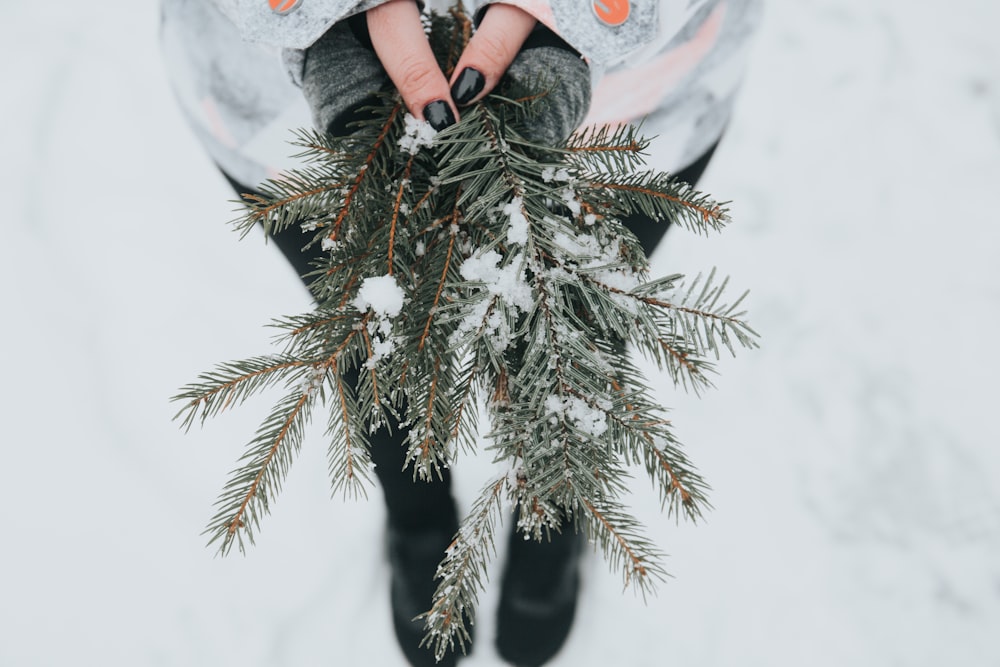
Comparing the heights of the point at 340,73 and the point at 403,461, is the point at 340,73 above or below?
above

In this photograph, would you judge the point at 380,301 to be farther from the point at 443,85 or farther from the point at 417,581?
the point at 417,581

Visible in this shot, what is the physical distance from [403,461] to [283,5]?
786 mm

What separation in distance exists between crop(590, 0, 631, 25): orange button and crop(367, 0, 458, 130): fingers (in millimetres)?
161

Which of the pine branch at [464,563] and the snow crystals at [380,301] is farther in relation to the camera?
the pine branch at [464,563]

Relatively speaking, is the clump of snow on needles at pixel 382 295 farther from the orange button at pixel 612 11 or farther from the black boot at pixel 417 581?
the black boot at pixel 417 581

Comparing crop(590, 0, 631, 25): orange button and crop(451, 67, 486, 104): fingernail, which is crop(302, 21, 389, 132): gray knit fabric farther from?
crop(590, 0, 631, 25): orange button

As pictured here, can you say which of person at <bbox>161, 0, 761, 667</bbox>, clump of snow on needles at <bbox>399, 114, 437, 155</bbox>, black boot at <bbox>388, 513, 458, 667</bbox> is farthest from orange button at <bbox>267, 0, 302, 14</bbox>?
black boot at <bbox>388, 513, 458, 667</bbox>

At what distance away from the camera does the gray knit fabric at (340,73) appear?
0.66 meters

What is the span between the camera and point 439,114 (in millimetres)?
611

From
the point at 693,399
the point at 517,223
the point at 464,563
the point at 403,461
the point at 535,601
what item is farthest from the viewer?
the point at 693,399

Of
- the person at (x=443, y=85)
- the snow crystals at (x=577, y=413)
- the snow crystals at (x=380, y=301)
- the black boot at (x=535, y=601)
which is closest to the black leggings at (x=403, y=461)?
the person at (x=443, y=85)

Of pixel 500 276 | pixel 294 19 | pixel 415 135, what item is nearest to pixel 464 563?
pixel 500 276

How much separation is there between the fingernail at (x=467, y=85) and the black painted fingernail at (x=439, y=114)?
0.02 meters

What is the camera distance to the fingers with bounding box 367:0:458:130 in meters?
0.61
